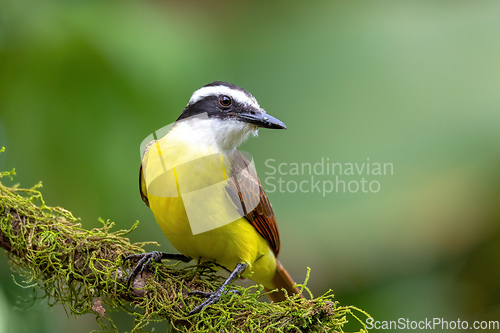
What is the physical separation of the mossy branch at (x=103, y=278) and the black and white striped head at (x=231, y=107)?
884mm

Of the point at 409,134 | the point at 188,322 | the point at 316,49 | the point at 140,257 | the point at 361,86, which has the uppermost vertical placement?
the point at 316,49

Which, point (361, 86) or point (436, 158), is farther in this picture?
point (361, 86)

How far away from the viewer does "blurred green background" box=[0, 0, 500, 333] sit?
3434 millimetres

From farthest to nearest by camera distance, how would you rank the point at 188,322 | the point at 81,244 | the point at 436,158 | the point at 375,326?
the point at 436,158
the point at 375,326
the point at 81,244
the point at 188,322

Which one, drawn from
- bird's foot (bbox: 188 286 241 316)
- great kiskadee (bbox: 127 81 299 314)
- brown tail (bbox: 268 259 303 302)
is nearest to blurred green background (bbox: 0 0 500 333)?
brown tail (bbox: 268 259 303 302)

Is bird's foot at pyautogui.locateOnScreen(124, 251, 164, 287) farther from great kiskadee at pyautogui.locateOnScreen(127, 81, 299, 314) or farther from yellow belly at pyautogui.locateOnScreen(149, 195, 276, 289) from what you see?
yellow belly at pyautogui.locateOnScreen(149, 195, 276, 289)

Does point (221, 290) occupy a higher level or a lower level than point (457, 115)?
lower

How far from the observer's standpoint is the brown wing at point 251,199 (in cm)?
275

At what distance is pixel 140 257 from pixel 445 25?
314 centimetres

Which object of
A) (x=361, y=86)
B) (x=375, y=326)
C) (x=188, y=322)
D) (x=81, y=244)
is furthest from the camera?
(x=361, y=86)

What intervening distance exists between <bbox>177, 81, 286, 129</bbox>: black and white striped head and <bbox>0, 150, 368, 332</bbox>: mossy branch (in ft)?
2.90

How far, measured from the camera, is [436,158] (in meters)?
3.44

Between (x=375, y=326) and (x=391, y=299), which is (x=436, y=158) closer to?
(x=391, y=299)

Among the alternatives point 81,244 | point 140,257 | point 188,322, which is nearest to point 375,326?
point 188,322
